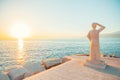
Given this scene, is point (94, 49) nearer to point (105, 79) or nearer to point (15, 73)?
point (105, 79)

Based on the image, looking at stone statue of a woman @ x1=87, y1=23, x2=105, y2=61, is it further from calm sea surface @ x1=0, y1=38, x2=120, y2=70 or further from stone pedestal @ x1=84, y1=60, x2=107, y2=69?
calm sea surface @ x1=0, y1=38, x2=120, y2=70

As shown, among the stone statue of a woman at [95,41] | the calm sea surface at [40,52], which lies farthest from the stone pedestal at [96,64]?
the calm sea surface at [40,52]

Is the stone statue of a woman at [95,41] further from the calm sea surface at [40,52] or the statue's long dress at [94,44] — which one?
the calm sea surface at [40,52]

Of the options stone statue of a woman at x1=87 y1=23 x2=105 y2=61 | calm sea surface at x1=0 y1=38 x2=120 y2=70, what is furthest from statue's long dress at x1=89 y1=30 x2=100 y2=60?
calm sea surface at x1=0 y1=38 x2=120 y2=70

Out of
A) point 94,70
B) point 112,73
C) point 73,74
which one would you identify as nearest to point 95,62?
point 94,70

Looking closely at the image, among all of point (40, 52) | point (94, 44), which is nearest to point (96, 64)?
point (94, 44)

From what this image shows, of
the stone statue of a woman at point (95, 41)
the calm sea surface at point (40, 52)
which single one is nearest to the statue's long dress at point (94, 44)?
the stone statue of a woman at point (95, 41)

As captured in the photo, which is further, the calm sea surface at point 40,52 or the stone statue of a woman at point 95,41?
the calm sea surface at point 40,52

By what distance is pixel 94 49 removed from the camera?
761 cm

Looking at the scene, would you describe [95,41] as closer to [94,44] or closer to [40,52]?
[94,44]

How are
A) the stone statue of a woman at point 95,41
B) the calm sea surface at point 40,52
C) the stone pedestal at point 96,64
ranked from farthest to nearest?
the calm sea surface at point 40,52 < the stone statue of a woman at point 95,41 < the stone pedestal at point 96,64

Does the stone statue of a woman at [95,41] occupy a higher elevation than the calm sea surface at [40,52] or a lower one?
higher

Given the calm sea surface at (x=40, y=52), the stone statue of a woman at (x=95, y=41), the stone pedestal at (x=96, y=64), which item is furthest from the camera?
the calm sea surface at (x=40, y=52)

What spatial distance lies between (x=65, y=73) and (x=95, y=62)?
191 centimetres
